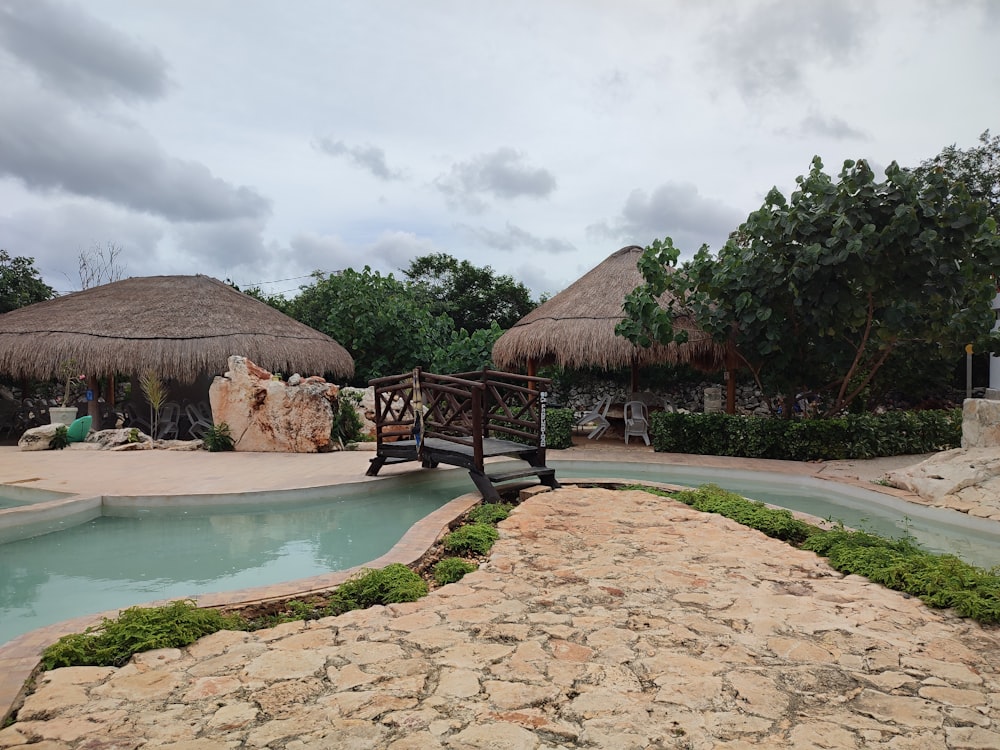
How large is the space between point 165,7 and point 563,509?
781 cm

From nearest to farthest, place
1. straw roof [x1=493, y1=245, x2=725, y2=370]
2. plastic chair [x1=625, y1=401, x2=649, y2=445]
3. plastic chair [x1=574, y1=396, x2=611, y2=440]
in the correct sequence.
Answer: plastic chair [x1=625, y1=401, x2=649, y2=445], straw roof [x1=493, y1=245, x2=725, y2=370], plastic chair [x1=574, y1=396, x2=611, y2=440]

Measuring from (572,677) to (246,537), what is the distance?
3.94 metres

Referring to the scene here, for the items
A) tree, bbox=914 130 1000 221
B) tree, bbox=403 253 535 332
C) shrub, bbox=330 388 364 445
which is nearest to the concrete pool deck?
shrub, bbox=330 388 364 445

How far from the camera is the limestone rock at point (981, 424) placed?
7.26m

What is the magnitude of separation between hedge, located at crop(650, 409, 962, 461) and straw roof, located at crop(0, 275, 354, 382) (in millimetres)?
8572

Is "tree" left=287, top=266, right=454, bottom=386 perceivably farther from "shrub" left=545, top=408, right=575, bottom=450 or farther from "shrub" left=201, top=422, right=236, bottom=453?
"shrub" left=201, top=422, right=236, bottom=453

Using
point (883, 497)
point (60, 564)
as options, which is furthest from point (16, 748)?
point (883, 497)

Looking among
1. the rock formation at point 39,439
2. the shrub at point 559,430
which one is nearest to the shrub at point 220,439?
the rock formation at point 39,439

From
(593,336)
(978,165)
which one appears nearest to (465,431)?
(593,336)

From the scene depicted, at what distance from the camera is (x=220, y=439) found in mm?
10148

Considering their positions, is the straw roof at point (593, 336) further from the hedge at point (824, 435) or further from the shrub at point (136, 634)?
the shrub at point (136, 634)

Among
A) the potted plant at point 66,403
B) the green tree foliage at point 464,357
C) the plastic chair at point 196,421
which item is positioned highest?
the green tree foliage at point 464,357

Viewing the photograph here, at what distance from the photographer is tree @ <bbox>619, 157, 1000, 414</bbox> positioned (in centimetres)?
815

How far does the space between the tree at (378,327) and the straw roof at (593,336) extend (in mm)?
2991
